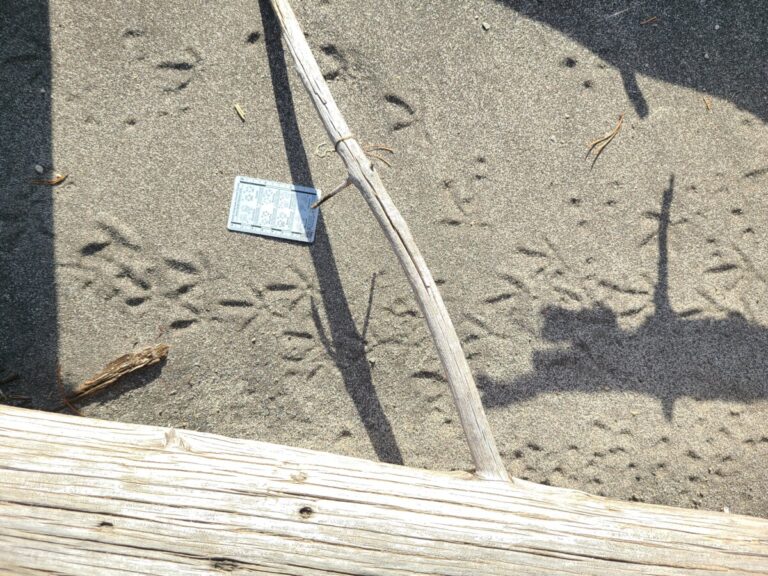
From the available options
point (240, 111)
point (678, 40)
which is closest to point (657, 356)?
point (678, 40)

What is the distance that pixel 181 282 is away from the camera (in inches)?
89.7

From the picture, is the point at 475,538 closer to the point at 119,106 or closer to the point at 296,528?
the point at 296,528

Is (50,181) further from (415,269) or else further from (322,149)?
(415,269)

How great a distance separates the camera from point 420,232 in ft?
7.79

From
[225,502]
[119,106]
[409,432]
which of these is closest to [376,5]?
[119,106]

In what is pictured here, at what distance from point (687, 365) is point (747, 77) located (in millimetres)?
1353

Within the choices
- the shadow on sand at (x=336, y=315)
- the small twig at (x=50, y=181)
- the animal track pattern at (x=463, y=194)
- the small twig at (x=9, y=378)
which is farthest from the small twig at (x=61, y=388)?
the animal track pattern at (x=463, y=194)

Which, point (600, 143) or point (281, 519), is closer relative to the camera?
point (281, 519)

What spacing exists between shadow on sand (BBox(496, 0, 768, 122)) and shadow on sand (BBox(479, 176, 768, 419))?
0.50 metres

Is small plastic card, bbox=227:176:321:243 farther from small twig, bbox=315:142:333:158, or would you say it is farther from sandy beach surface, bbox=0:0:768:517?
small twig, bbox=315:142:333:158

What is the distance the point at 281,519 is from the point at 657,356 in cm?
179

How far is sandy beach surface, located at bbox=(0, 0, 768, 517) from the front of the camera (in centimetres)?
224

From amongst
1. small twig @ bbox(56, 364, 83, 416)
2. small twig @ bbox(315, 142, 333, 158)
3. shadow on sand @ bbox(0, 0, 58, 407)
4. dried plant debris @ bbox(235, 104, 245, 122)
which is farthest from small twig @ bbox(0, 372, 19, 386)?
small twig @ bbox(315, 142, 333, 158)

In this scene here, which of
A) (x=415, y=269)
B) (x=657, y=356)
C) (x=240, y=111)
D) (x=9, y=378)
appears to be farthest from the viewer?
(x=657, y=356)
